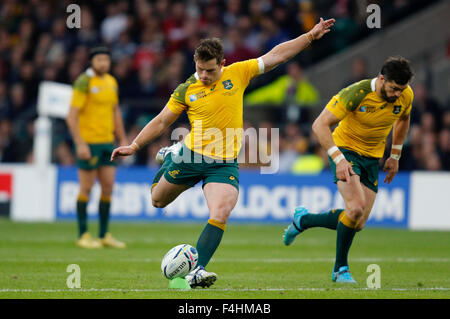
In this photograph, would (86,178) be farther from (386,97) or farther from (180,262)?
(386,97)

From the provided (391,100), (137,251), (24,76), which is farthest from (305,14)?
(391,100)

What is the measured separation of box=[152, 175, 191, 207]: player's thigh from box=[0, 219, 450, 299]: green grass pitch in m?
0.76

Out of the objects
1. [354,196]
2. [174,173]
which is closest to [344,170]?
[354,196]

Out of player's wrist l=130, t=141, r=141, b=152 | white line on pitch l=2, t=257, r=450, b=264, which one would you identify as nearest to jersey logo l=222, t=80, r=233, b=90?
player's wrist l=130, t=141, r=141, b=152

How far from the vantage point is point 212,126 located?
24.5ft

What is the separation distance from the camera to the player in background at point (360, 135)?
24.5 ft

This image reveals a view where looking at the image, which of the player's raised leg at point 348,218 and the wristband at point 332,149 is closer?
the wristband at point 332,149

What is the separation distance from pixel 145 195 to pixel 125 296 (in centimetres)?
871

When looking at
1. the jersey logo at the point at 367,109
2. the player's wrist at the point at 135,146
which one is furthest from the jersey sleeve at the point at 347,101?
the player's wrist at the point at 135,146

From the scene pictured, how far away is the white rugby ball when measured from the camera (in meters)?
6.94

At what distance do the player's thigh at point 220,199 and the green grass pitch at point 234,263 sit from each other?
2.15 feet

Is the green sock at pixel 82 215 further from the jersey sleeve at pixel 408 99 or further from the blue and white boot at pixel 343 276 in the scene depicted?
the jersey sleeve at pixel 408 99

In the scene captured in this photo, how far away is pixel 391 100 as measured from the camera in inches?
303

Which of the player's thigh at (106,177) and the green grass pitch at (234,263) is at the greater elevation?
the player's thigh at (106,177)
